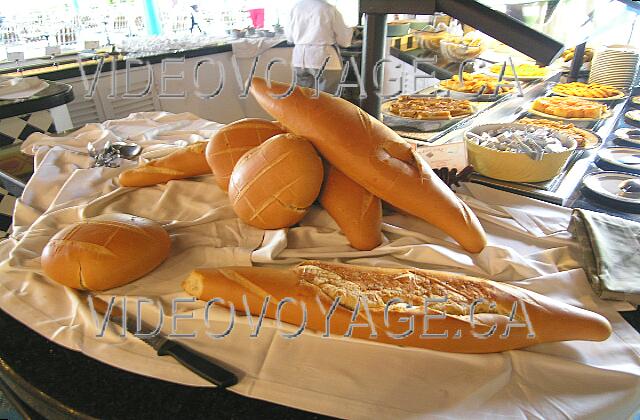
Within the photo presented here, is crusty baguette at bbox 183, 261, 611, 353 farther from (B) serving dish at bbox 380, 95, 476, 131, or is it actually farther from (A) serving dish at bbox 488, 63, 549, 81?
(A) serving dish at bbox 488, 63, 549, 81

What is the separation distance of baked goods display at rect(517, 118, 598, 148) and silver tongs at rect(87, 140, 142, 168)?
118 cm

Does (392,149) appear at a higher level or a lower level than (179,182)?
higher

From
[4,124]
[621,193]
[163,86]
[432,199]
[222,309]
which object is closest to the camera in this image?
[222,309]

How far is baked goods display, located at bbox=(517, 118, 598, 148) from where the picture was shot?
115 cm

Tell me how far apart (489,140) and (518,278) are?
460 millimetres

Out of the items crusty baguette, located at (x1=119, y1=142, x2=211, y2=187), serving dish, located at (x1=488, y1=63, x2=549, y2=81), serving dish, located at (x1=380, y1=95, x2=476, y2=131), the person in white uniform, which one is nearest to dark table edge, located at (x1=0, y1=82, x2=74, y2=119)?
crusty baguette, located at (x1=119, y1=142, x2=211, y2=187)

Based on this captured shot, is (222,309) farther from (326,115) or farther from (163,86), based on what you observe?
(163,86)

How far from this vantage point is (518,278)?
0.66 meters

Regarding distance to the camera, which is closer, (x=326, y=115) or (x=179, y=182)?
(x=326, y=115)

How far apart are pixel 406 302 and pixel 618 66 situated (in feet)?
6.34

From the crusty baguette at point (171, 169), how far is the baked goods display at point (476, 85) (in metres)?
1.19

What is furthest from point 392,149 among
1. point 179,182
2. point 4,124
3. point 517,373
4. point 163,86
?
point 163,86

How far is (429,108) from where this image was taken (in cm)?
134

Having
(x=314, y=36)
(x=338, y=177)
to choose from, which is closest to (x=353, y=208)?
(x=338, y=177)
